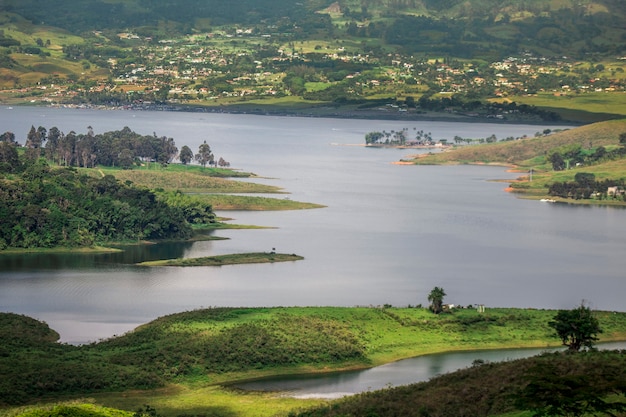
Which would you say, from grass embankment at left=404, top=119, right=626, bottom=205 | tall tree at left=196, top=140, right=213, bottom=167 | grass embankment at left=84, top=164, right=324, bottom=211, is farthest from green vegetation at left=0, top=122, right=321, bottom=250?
grass embankment at left=404, top=119, right=626, bottom=205

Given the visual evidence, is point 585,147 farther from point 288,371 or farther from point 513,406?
point 513,406

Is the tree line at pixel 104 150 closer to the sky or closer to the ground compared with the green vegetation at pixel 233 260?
closer to the sky

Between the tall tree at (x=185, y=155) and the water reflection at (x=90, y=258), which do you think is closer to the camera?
the water reflection at (x=90, y=258)

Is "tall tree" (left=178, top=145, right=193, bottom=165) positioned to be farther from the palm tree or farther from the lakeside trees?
the palm tree

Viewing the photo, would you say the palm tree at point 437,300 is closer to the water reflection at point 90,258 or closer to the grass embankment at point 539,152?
the water reflection at point 90,258

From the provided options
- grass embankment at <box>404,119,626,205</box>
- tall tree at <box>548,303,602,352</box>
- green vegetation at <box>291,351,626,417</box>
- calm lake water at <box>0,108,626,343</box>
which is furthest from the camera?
grass embankment at <box>404,119,626,205</box>

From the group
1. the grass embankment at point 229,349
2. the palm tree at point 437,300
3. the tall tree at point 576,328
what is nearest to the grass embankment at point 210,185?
the palm tree at point 437,300
